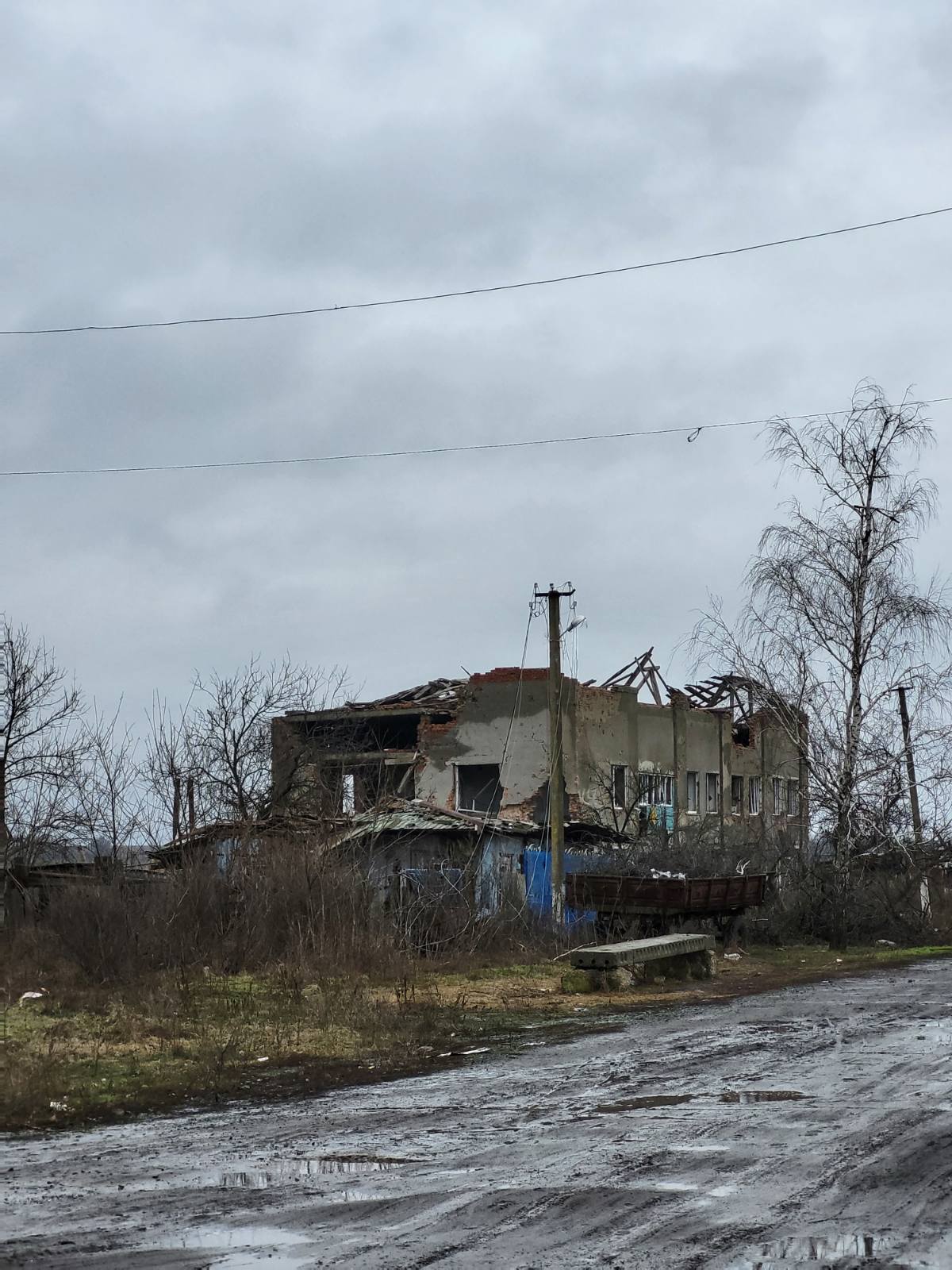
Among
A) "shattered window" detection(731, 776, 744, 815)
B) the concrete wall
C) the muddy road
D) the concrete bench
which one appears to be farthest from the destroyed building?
the muddy road

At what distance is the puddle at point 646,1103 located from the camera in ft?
30.5

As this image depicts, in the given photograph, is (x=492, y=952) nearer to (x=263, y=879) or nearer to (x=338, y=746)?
(x=263, y=879)

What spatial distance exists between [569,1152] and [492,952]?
1718 centimetres

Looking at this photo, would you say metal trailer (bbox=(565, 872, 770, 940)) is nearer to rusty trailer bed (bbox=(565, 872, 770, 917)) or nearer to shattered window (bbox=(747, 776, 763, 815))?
rusty trailer bed (bbox=(565, 872, 770, 917))

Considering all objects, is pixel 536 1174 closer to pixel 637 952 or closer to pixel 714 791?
pixel 637 952

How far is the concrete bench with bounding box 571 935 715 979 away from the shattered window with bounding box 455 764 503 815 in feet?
89.4

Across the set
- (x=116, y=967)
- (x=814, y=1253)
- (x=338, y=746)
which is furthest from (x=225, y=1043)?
(x=338, y=746)

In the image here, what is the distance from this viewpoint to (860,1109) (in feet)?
29.1

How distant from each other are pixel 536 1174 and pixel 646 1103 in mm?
2581

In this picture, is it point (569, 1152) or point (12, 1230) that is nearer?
point (12, 1230)

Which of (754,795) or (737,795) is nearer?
(737,795)

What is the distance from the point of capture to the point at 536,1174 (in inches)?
281

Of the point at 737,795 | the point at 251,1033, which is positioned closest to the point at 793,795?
the point at 737,795

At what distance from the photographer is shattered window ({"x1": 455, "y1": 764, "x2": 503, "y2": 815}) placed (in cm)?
5016
